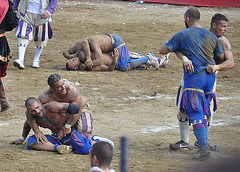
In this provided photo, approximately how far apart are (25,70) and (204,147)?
222 inches

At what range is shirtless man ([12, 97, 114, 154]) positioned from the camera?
213 inches

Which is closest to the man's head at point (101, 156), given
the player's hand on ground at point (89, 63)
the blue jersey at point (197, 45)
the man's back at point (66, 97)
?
the man's back at point (66, 97)

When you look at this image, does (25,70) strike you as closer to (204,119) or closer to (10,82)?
(10,82)

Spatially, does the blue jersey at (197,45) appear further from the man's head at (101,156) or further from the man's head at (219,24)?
the man's head at (101,156)

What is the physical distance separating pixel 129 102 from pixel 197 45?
301 cm

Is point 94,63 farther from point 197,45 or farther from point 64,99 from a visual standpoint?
point 197,45

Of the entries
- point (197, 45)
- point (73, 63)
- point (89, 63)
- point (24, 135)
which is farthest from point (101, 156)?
point (73, 63)

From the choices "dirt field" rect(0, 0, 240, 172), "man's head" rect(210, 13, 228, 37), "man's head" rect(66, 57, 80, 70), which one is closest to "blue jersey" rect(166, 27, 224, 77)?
"man's head" rect(210, 13, 228, 37)

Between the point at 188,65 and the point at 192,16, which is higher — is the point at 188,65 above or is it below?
below

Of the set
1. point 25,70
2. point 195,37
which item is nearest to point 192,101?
point 195,37

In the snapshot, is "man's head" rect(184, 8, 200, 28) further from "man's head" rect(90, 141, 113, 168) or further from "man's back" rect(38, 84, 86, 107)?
"man's head" rect(90, 141, 113, 168)

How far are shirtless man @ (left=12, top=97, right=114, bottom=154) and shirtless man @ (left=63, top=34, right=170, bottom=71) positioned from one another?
14.5ft

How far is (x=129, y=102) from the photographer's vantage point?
8211 millimetres

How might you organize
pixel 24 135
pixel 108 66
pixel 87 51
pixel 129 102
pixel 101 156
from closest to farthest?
pixel 101 156
pixel 24 135
pixel 129 102
pixel 87 51
pixel 108 66
